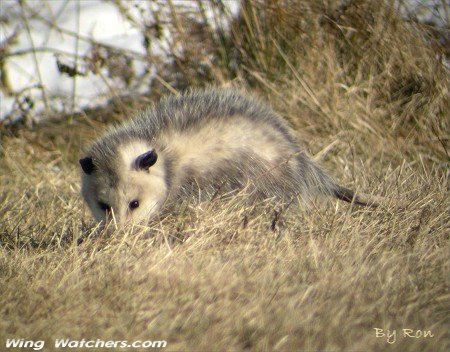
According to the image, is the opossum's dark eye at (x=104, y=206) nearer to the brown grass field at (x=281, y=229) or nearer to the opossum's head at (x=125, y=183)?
the opossum's head at (x=125, y=183)

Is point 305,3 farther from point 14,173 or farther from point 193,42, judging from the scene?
point 14,173

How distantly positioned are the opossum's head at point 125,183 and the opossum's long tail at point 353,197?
764 mm

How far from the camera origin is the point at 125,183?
3.18m

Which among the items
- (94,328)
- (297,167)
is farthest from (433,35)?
(94,328)

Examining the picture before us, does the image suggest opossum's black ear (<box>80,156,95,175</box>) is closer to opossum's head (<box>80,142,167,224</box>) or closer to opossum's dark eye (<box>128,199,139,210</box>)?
opossum's head (<box>80,142,167,224</box>)

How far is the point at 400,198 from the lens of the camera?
317 cm

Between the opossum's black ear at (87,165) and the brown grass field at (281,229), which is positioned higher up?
the opossum's black ear at (87,165)

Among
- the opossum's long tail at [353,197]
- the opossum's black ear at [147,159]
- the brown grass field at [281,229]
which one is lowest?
the opossum's long tail at [353,197]

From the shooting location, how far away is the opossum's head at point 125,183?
314cm

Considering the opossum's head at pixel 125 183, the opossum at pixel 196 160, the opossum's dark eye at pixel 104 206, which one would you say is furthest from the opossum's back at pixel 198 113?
the opossum's dark eye at pixel 104 206

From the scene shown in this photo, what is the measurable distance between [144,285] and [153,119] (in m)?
1.31

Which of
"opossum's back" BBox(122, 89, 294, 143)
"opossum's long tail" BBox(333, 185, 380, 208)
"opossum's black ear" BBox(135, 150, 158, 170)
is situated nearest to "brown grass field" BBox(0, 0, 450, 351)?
"opossum's long tail" BBox(333, 185, 380, 208)

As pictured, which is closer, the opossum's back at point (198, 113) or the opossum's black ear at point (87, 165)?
the opossum's black ear at point (87, 165)

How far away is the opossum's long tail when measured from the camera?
10.6 feet
